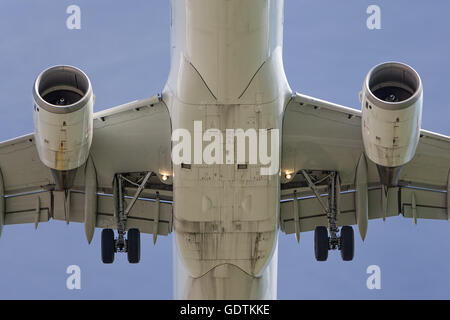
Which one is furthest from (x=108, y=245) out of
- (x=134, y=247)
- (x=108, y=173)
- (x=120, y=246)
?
(x=108, y=173)

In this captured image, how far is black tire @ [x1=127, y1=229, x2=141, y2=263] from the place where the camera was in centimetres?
2903

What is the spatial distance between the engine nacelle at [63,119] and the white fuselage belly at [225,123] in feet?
7.11

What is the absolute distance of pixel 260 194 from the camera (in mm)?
25719

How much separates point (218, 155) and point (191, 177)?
0.97 meters

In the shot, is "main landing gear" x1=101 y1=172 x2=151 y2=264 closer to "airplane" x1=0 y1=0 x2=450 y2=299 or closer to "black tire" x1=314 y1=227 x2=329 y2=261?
"airplane" x1=0 y1=0 x2=450 y2=299

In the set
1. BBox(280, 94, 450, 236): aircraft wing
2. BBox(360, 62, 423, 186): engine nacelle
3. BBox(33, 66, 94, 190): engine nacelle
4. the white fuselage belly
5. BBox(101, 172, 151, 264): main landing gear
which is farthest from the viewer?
BBox(101, 172, 151, 264): main landing gear

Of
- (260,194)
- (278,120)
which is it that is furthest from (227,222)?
(278,120)

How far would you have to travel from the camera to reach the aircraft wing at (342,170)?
2745cm

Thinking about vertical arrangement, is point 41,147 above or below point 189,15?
below

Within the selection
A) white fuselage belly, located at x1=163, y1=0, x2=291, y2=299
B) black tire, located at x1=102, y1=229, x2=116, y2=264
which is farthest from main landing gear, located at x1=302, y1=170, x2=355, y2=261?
black tire, located at x1=102, y1=229, x2=116, y2=264

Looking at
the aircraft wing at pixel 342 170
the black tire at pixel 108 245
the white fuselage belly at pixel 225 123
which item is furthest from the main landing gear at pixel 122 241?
the aircraft wing at pixel 342 170

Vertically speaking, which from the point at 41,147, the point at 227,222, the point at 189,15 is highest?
the point at 189,15

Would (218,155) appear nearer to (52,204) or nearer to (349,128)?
(349,128)

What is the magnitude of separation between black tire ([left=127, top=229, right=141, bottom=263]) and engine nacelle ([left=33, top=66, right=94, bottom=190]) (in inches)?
126
